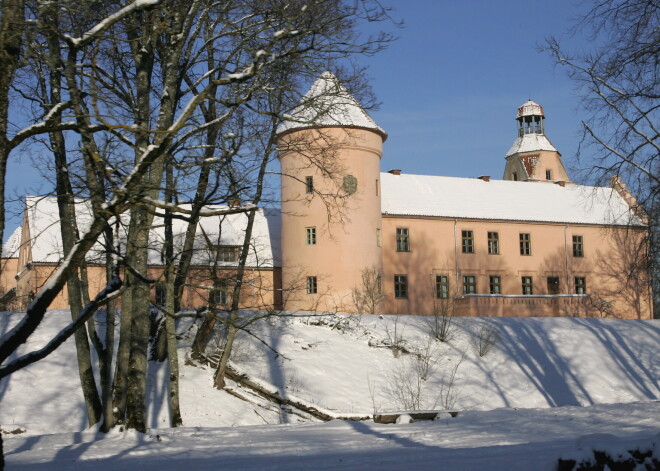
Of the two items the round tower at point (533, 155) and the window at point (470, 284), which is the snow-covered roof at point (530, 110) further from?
the window at point (470, 284)

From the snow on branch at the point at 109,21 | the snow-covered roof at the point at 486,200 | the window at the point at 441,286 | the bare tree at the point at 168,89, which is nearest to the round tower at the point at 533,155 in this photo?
the snow-covered roof at the point at 486,200

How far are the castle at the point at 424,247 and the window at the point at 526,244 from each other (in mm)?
128

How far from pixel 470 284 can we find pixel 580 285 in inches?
298

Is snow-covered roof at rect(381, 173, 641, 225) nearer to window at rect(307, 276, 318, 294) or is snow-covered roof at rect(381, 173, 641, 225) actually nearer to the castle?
the castle

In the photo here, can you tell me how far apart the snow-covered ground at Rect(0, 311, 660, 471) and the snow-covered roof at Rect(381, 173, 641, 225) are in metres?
14.3

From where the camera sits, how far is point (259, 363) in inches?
912

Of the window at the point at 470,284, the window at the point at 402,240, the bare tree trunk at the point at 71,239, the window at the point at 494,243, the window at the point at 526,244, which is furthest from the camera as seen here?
the window at the point at 526,244

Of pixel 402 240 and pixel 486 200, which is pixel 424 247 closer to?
pixel 402 240

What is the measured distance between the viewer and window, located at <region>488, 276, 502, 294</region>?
44375 millimetres

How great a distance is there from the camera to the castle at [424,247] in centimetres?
3750

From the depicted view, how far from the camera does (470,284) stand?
43.7 metres

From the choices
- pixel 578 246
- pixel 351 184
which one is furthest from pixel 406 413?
pixel 578 246

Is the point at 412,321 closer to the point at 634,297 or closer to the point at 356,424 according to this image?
the point at 356,424

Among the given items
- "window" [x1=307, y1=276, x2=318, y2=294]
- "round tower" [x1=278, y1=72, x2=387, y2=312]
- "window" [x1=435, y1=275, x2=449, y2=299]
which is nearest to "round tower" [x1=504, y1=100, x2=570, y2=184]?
"window" [x1=435, y1=275, x2=449, y2=299]
